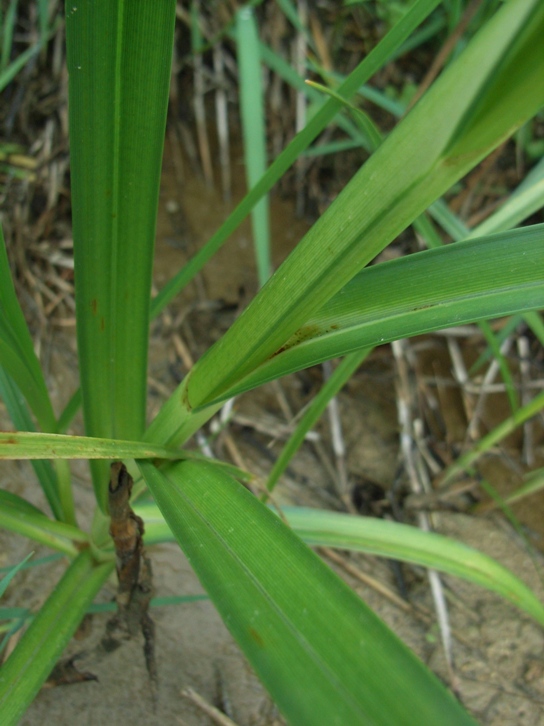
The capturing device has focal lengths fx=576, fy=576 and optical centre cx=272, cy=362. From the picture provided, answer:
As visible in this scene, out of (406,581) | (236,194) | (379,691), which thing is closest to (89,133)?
(379,691)

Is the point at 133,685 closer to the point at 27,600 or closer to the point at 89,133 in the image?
the point at 27,600

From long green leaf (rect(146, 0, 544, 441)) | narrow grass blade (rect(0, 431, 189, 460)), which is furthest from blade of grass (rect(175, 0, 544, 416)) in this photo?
narrow grass blade (rect(0, 431, 189, 460))

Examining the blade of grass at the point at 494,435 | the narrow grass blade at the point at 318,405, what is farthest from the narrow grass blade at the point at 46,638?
the blade of grass at the point at 494,435

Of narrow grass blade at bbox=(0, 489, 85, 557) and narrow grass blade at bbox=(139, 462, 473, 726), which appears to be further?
narrow grass blade at bbox=(0, 489, 85, 557)

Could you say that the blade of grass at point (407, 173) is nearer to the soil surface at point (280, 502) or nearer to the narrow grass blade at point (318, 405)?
the narrow grass blade at point (318, 405)

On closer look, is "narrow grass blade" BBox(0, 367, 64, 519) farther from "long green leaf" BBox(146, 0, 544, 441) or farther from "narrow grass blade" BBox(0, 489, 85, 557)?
"long green leaf" BBox(146, 0, 544, 441)

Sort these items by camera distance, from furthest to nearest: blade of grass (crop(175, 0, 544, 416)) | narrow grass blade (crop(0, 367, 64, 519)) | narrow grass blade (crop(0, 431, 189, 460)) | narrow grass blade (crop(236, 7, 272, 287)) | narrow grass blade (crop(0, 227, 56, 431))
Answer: narrow grass blade (crop(236, 7, 272, 287)) → narrow grass blade (crop(0, 367, 64, 519)) → narrow grass blade (crop(0, 227, 56, 431)) → narrow grass blade (crop(0, 431, 189, 460)) → blade of grass (crop(175, 0, 544, 416))

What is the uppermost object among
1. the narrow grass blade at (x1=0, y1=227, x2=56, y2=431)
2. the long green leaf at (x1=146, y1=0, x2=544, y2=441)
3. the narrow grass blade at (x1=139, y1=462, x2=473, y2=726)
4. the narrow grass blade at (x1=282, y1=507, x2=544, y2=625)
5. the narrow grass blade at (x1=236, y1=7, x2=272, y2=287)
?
the narrow grass blade at (x1=236, y1=7, x2=272, y2=287)
